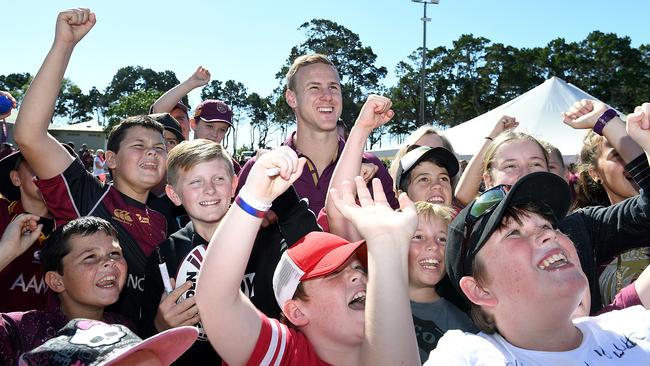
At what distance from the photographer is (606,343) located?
6.03ft

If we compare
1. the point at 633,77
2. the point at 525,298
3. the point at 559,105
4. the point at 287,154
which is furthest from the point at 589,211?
the point at 633,77

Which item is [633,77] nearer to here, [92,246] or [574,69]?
[574,69]

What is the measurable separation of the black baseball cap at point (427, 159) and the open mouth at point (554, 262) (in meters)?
1.78

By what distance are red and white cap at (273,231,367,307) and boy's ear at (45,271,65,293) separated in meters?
1.41

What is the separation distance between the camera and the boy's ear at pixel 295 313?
204 centimetres

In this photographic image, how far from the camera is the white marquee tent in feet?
45.1

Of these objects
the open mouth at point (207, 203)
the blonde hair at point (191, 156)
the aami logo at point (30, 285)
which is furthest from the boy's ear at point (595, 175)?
the aami logo at point (30, 285)

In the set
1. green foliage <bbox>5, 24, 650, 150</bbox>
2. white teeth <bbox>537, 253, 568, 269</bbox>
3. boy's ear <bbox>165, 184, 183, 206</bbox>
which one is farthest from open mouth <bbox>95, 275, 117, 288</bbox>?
green foliage <bbox>5, 24, 650, 150</bbox>

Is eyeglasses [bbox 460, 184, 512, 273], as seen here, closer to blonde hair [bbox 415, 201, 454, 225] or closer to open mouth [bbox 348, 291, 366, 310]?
open mouth [bbox 348, 291, 366, 310]

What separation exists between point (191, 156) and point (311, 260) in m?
1.16

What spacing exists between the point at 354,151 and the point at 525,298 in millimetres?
1255

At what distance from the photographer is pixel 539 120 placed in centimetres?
1443

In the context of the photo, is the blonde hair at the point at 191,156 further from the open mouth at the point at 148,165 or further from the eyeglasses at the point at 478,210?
the eyeglasses at the point at 478,210

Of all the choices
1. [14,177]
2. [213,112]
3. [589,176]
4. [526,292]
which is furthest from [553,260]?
[213,112]
